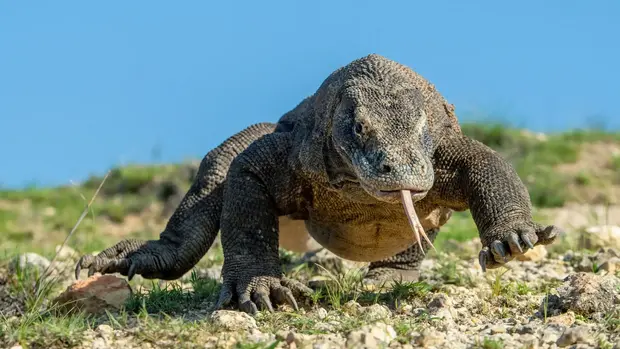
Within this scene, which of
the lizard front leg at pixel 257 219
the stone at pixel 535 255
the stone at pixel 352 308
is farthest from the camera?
the stone at pixel 535 255

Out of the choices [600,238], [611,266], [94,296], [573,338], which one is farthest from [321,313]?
[600,238]

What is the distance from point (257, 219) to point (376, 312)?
91cm

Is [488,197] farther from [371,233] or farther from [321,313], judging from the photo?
[321,313]

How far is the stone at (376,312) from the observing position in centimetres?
410

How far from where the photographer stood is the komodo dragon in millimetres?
4062

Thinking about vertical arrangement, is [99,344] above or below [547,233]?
below

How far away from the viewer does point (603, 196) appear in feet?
40.5

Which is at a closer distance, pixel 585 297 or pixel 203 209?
pixel 585 297

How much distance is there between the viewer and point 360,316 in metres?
4.16

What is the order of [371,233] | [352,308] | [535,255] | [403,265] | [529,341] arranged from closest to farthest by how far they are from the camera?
[529,341], [352,308], [371,233], [403,265], [535,255]

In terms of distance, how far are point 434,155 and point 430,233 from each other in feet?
3.52

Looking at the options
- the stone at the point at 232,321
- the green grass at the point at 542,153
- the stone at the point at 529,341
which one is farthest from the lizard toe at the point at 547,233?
the green grass at the point at 542,153

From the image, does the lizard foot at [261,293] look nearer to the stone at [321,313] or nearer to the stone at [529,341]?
the stone at [321,313]

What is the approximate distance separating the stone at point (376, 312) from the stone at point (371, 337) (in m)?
0.22
